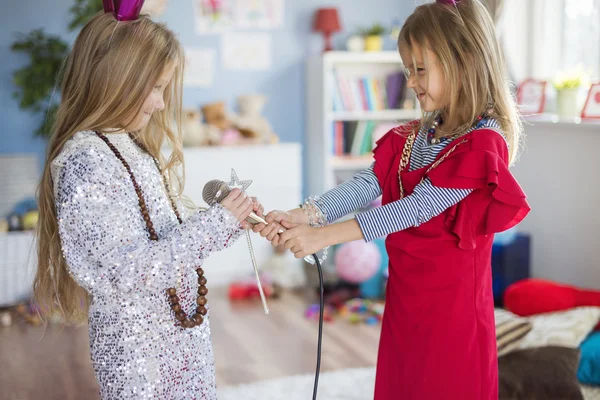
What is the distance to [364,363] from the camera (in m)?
2.69

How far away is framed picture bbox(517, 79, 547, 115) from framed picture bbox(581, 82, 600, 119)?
1.41ft

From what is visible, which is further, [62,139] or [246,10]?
[246,10]

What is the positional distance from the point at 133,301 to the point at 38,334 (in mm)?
2067

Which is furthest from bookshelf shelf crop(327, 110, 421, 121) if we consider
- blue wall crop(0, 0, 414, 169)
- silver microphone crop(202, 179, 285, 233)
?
silver microphone crop(202, 179, 285, 233)

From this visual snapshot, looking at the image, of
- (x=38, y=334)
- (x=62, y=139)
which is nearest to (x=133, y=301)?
(x=62, y=139)

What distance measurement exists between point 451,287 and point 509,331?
1163 mm

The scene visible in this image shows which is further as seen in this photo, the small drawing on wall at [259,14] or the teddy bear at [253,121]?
the small drawing on wall at [259,14]

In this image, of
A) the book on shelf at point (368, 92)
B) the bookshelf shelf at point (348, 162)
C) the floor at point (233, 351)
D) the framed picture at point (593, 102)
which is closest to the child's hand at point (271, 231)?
the floor at point (233, 351)

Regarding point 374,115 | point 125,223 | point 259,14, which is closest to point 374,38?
point 374,115

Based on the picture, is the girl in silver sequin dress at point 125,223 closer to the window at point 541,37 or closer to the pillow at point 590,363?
the pillow at point 590,363

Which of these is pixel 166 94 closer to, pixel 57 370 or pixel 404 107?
pixel 57 370

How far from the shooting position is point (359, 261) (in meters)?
3.47

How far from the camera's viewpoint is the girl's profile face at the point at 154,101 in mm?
1345

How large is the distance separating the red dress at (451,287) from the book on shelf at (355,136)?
2.84m
